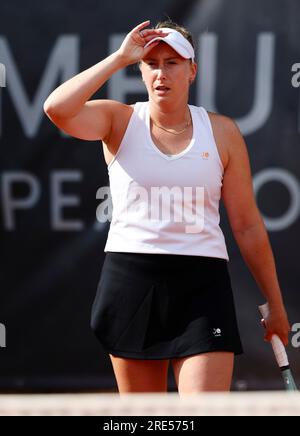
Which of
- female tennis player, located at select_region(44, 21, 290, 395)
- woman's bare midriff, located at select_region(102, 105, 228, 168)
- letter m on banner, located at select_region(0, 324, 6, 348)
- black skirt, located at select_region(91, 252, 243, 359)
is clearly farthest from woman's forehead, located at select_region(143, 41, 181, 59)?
letter m on banner, located at select_region(0, 324, 6, 348)

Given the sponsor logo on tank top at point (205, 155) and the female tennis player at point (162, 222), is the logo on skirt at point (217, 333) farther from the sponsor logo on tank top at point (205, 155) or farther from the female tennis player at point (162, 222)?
the sponsor logo on tank top at point (205, 155)

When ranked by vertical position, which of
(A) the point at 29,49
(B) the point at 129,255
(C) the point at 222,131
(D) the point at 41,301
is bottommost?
(D) the point at 41,301

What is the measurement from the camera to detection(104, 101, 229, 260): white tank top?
266 centimetres

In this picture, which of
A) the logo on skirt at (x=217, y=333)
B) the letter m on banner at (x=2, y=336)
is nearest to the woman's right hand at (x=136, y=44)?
the logo on skirt at (x=217, y=333)

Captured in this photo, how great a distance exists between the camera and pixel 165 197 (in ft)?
8.71

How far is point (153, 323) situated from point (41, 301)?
1.59 meters

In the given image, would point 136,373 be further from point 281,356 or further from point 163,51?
point 163,51

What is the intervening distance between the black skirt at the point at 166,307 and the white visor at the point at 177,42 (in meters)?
0.61

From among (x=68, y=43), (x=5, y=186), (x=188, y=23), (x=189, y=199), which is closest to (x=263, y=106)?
(x=188, y=23)

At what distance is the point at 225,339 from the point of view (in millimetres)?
2684

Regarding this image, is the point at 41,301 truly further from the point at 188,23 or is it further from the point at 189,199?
the point at 189,199

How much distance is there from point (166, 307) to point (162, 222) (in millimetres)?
244

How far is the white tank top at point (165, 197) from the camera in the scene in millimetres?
2660

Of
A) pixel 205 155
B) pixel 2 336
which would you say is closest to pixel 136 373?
pixel 205 155
